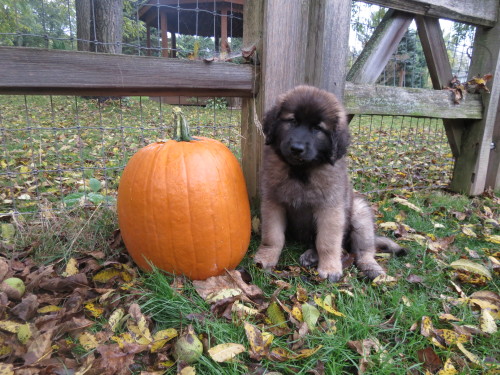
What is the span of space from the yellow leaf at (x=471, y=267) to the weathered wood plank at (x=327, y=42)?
1646mm

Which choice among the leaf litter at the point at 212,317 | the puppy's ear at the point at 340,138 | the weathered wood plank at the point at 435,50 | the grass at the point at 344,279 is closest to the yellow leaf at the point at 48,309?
the leaf litter at the point at 212,317

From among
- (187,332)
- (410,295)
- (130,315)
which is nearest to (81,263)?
(130,315)

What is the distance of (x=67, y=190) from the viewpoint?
12.2ft

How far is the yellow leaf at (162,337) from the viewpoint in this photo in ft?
5.34

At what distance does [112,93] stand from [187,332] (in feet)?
5.78

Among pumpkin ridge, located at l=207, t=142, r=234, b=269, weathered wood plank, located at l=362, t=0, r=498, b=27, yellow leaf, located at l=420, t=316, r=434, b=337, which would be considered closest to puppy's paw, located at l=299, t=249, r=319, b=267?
pumpkin ridge, located at l=207, t=142, r=234, b=269

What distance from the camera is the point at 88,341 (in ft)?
5.34

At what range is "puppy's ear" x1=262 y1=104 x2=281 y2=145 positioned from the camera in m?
2.36

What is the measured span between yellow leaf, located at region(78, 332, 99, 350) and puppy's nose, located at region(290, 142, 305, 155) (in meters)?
1.51

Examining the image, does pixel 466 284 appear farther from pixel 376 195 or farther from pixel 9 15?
pixel 9 15

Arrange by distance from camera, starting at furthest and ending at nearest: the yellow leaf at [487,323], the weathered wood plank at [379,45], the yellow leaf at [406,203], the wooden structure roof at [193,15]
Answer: the wooden structure roof at [193,15] → the yellow leaf at [406,203] → the weathered wood plank at [379,45] → the yellow leaf at [487,323]

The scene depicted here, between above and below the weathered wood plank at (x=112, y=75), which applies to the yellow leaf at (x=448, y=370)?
below

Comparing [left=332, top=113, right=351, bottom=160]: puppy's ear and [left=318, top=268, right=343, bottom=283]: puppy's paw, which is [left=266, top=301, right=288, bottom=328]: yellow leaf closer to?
[left=318, top=268, right=343, bottom=283]: puppy's paw

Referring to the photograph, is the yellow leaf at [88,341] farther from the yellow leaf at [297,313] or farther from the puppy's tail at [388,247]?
the puppy's tail at [388,247]
